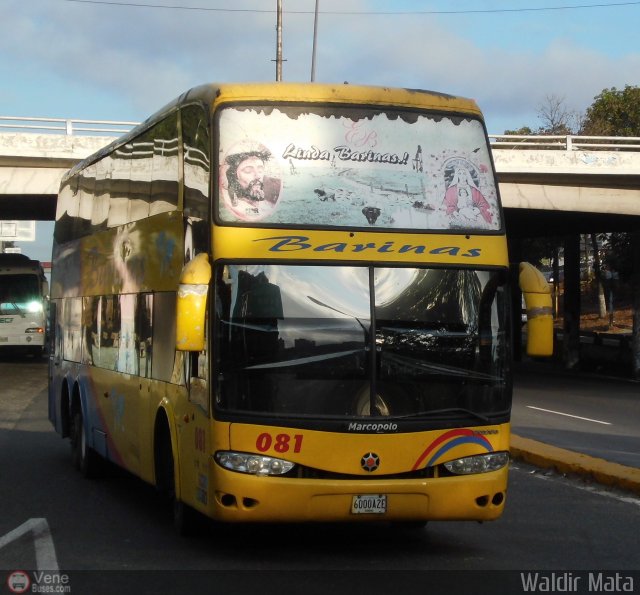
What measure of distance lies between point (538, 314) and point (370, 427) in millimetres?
1502

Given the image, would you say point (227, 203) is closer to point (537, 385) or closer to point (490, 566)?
point (490, 566)

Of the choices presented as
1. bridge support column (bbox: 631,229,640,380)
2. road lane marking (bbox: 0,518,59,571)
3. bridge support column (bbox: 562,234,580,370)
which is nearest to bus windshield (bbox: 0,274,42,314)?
bridge support column (bbox: 562,234,580,370)

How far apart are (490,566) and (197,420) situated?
222 centimetres

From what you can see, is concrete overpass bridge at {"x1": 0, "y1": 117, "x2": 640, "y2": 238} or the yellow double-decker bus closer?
the yellow double-decker bus

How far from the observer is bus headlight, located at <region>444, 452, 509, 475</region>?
806 cm

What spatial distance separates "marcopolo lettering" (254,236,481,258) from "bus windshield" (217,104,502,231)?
0.13m

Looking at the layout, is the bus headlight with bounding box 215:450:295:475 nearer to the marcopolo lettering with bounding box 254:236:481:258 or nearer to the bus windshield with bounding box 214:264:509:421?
the bus windshield with bounding box 214:264:509:421

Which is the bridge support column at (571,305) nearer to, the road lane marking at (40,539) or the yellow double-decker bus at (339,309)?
the road lane marking at (40,539)

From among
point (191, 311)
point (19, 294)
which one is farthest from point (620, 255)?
point (191, 311)

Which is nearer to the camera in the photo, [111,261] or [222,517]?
[222,517]

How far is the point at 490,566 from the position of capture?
8.03 m

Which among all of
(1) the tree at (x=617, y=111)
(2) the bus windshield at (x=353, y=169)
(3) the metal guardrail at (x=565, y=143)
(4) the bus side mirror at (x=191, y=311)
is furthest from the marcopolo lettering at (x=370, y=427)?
(1) the tree at (x=617, y=111)

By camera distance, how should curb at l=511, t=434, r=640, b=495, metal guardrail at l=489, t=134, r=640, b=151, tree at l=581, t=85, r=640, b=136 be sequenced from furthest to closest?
tree at l=581, t=85, r=640, b=136 < metal guardrail at l=489, t=134, r=640, b=151 < curb at l=511, t=434, r=640, b=495

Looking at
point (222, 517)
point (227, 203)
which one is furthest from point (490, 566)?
point (227, 203)
